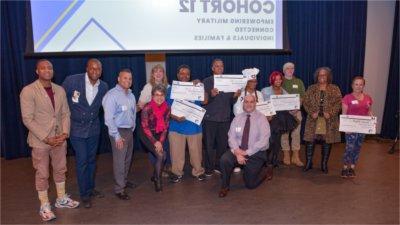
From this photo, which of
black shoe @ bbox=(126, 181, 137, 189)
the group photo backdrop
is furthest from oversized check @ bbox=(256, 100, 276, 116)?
black shoe @ bbox=(126, 181, 137, 189)

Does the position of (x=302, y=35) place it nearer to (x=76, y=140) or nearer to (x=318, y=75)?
(x=318, y=75)

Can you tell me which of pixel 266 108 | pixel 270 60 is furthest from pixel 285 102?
pixel 270 60

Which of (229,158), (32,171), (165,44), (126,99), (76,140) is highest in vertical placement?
(165,44)

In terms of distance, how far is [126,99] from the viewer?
4.05 m

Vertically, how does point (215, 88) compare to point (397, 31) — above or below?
below

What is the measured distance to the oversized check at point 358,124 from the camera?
4.62 metres

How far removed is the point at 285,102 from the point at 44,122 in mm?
3008

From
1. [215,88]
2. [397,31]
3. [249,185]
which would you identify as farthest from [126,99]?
[397,31]

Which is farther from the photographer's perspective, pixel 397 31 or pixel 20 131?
pixel 397 31

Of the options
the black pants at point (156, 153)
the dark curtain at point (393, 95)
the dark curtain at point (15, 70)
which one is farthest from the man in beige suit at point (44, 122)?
the dark curtain at point (393, 95)

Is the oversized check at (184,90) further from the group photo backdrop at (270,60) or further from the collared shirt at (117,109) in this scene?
the group photo backdrop at (270,60)

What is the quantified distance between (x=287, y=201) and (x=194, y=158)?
1.32m

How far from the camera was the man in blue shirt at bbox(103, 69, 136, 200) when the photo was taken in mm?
3973

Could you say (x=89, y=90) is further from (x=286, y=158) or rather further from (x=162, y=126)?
(x=286, y=158)
